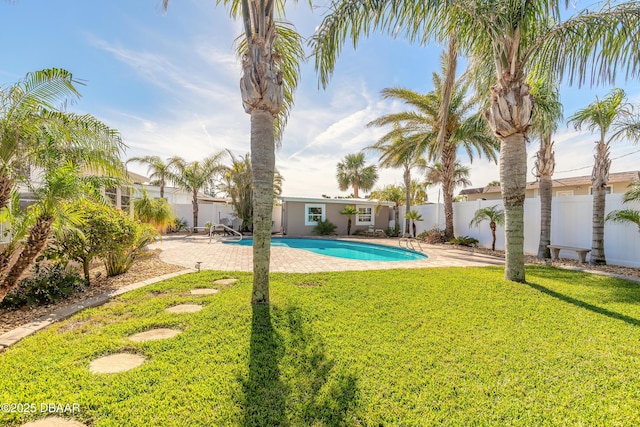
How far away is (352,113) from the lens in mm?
15109

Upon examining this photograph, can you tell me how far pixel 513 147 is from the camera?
21.9 feet

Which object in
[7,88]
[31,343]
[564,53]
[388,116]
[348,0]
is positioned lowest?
[31,343]

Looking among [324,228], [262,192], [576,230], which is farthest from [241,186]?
[576,230]

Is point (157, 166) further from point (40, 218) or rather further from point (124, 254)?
point (40, 218)

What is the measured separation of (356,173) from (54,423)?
34.0 meters

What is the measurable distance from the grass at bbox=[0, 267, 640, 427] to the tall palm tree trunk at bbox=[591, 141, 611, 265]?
4759mm

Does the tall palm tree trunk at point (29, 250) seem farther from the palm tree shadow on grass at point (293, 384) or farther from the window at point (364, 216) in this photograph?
the window at point (364, 216)

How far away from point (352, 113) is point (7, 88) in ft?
43.6

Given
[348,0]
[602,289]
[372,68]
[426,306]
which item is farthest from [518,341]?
[372,68]

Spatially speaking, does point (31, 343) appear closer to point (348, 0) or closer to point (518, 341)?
point (518, 341)

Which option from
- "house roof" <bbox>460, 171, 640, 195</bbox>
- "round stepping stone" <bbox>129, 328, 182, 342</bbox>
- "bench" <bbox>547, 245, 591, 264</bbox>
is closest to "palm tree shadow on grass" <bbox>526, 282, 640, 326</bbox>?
"bench" <bbox>547, 245, 591, 264</bbox>

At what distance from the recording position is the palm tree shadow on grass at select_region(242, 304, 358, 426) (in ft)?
7.32

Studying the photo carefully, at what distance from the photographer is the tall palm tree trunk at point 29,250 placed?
4020 mm

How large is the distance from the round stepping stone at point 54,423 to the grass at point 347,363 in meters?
0.08
